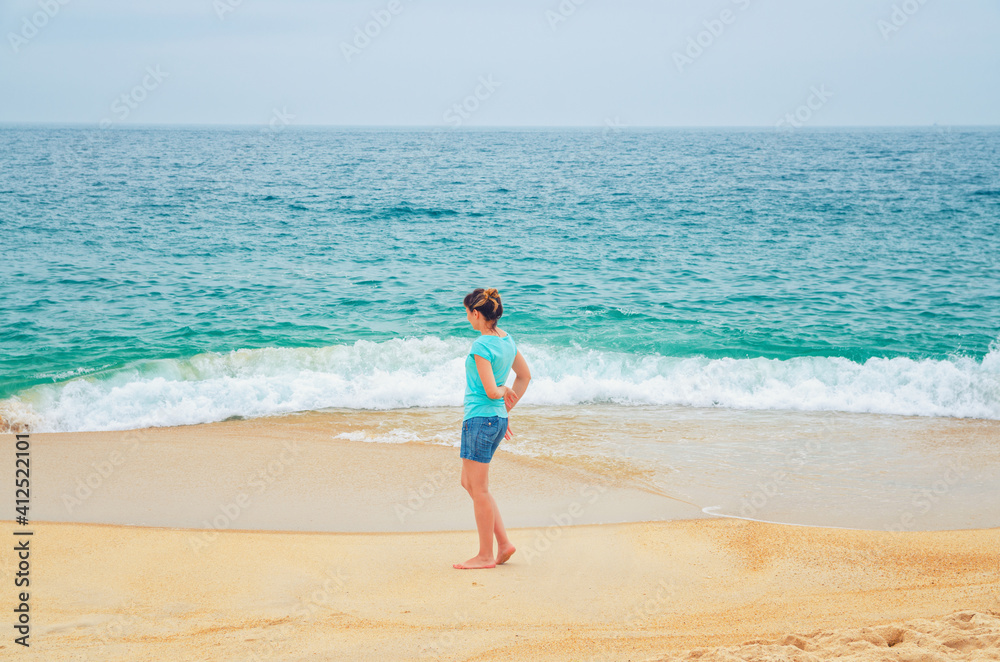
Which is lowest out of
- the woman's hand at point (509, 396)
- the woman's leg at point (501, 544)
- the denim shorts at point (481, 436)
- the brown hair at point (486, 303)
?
the woman's leg at point (501, 544)

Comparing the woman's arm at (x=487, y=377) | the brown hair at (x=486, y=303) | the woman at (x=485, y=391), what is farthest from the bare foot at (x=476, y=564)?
the brown hair at (x=486, y=303)

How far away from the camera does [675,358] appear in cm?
1038

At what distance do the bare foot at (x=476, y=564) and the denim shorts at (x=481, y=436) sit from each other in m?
0.74

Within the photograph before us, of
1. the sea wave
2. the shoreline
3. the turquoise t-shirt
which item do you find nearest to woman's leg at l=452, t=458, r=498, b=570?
the turquoise t-shirt

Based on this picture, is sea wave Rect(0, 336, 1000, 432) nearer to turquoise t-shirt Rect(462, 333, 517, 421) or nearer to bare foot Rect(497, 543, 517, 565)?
bare foot Rect(497, 543, 517, 565)

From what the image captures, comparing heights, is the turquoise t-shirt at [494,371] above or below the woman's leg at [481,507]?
above

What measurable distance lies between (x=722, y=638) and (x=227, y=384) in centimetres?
743

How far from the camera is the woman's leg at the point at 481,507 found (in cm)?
412

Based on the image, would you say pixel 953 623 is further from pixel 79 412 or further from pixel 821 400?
pixel 79 412

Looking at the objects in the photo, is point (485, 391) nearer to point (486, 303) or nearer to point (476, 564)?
point (486, 303)

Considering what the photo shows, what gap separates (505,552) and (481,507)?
1.26ft

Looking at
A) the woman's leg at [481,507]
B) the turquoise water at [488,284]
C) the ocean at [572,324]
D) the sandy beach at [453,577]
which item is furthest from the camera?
the turquoise water at [488,284]

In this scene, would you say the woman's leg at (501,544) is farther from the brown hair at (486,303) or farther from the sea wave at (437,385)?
the sea wave at (437,385)

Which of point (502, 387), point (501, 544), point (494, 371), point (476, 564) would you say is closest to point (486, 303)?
point (494, 371)
